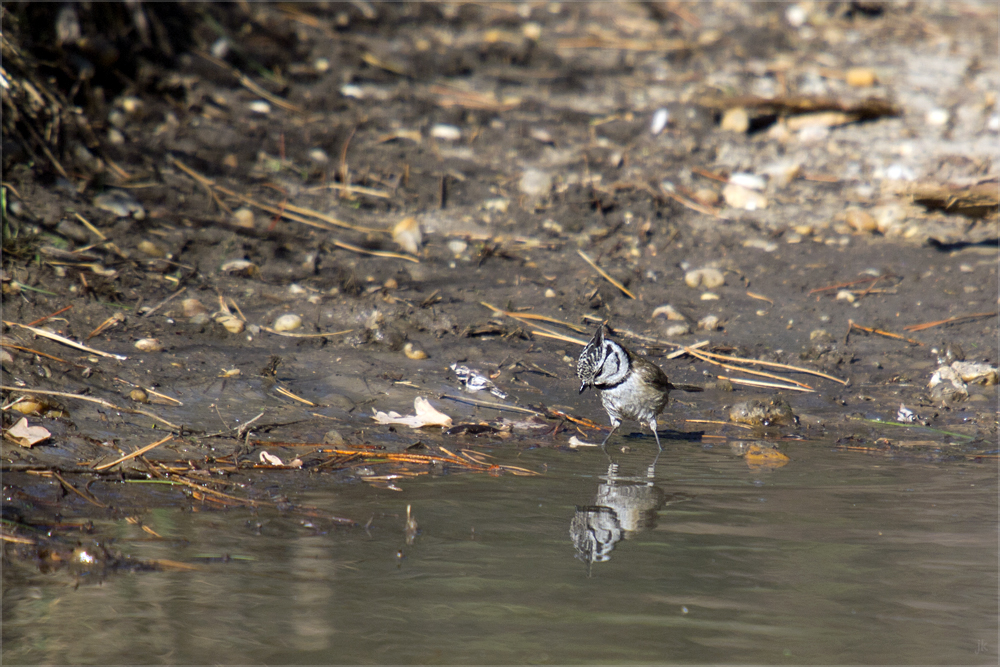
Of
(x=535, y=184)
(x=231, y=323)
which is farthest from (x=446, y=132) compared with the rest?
(x=231, y=323)

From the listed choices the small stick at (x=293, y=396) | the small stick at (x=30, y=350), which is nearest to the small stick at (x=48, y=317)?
the small stick at (x=30, y=350)

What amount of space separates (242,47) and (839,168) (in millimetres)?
5630

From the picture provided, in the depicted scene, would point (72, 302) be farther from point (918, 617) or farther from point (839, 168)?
point (839, 168)

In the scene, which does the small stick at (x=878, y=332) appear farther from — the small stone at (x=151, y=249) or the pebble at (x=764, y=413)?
the small stone at (x=151, y=249)

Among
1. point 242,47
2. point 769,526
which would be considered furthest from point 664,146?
point 769,526

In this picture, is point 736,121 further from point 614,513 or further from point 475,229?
point 614,513

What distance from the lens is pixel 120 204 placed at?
20.3 feet

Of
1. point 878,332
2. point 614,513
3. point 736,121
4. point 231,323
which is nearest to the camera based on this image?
point 614,513

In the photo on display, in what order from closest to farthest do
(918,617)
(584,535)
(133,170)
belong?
(918,617)
(584,535)
(133,170)

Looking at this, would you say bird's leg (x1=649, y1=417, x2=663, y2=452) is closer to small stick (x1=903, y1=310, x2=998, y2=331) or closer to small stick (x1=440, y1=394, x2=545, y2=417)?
small stick (x1=440, y1=394, x2=545, y2=417)

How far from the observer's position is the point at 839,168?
316 inches

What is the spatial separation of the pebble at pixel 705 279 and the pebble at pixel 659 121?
2373 millimetres

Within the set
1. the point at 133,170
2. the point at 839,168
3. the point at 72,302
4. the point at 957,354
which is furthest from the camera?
the point at 839,168

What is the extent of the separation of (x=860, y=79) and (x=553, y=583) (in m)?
8.09
